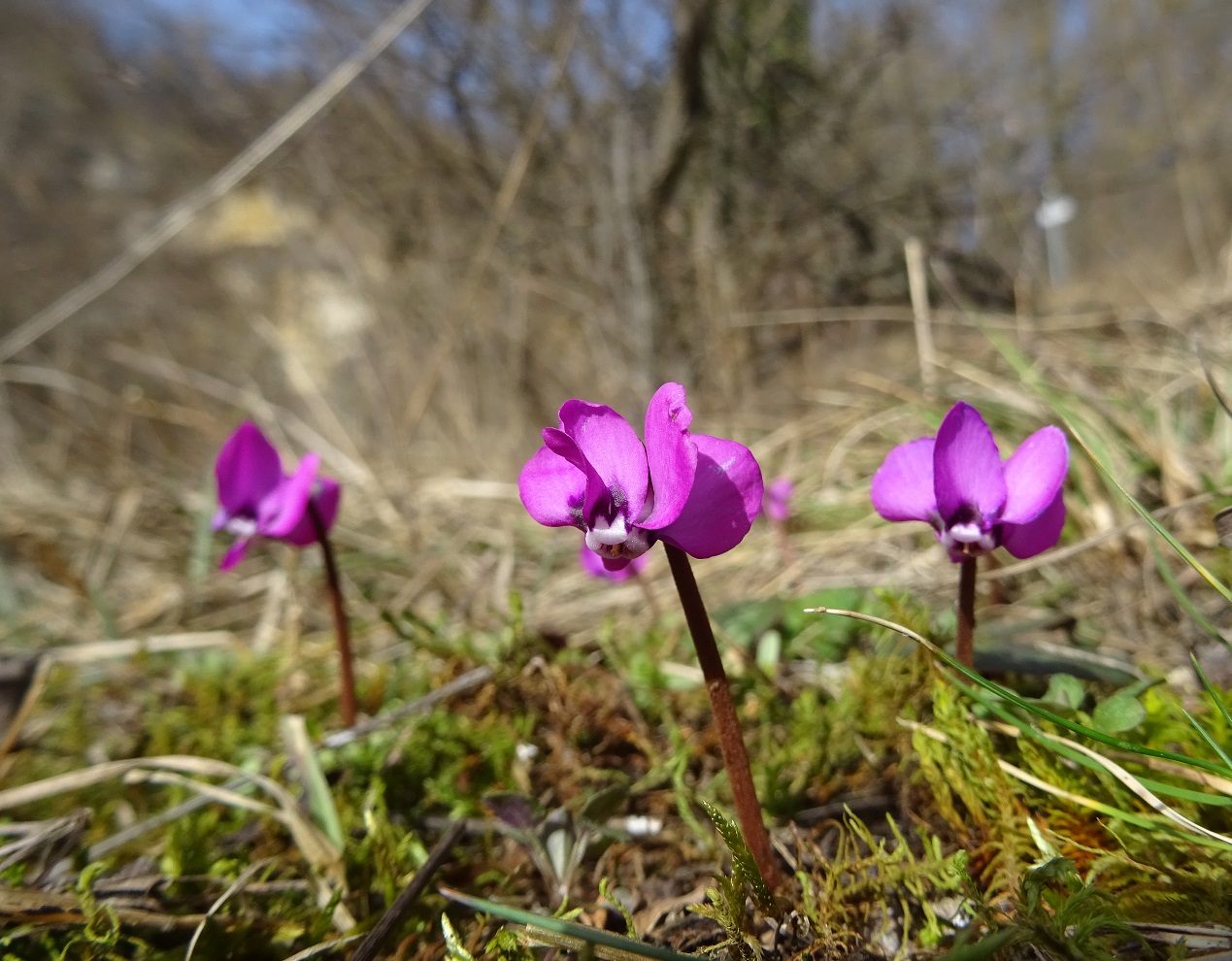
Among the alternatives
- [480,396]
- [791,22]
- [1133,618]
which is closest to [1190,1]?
[791,22]

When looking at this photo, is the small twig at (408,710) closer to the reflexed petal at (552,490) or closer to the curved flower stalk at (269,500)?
the curved flower stalk at (269,500)

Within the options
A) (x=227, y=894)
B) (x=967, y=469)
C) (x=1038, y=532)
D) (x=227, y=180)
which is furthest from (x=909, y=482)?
(x=227, y=180)

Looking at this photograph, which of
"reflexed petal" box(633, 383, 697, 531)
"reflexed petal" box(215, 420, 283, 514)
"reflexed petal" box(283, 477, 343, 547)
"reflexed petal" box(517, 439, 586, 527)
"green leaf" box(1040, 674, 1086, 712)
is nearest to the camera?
"reflexed petal" box(633, 383, 697, 531)

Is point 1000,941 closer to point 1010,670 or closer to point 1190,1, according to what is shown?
point 1010,670

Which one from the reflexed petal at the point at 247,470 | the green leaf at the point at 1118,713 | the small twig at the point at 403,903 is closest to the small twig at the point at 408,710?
the small twig at the point at 403,903

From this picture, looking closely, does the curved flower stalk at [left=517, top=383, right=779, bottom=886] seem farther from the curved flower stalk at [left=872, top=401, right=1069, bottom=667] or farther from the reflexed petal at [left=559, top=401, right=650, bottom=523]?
the curved flower stalk at [left=872, top=401, right=1069, bottom=667]

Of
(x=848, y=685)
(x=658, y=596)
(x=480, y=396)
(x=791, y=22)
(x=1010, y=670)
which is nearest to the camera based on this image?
(x=1010, y=670)

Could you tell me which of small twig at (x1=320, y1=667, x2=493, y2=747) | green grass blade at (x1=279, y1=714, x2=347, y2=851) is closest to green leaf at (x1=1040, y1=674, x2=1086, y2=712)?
small twig at (x1=320, y1=667, x2=493, y2=747)
